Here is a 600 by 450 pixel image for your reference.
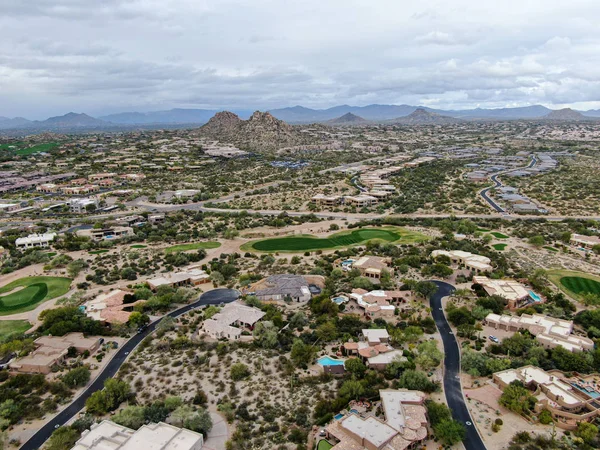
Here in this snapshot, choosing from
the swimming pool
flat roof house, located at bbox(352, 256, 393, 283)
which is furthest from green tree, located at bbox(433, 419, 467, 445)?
flat roof house, located at bbox(352, 256, 393, 283)

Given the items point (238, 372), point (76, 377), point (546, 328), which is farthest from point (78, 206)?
point (546, 328)

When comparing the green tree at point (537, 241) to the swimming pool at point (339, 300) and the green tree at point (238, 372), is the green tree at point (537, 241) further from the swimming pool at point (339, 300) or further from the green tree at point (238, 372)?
the green tree at point (238, 372)

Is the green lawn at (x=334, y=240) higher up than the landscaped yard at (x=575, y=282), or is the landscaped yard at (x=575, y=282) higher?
the green lawn at (x=334, y=240)

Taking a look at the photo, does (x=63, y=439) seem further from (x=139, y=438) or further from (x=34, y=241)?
(x=34, y=241)

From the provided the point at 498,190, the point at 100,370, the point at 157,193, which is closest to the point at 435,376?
the point at 100,370

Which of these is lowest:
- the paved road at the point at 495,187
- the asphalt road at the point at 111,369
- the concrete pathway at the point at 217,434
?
the concrete pathway at the point at 217,434

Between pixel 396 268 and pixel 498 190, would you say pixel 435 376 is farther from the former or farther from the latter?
pixel 498 190

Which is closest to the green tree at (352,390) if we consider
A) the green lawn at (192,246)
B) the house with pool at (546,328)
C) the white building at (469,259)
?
the house with pool at (546,328)
